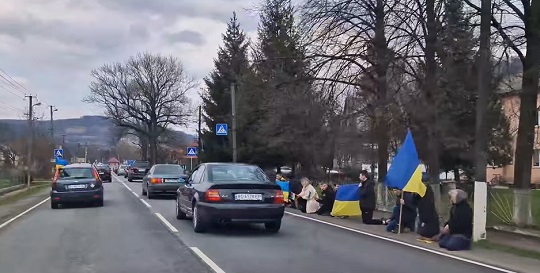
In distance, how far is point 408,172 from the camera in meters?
14.9

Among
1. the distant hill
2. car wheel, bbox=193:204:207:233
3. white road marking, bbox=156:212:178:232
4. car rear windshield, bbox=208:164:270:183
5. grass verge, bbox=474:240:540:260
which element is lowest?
white road marking, bbox=156:212:178:232

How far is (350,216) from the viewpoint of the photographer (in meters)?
19.4

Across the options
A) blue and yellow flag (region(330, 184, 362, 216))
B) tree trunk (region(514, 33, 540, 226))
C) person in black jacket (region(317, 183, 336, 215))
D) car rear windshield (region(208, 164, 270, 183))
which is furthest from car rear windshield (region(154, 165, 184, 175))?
tree trunk (region(514, 33, 540, 226))

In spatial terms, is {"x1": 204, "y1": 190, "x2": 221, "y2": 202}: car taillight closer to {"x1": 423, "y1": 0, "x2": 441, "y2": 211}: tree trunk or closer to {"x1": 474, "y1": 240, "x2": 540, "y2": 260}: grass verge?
{"x1": 474, "y1": 240, "x2": 540, "y2": 260}: grass verge

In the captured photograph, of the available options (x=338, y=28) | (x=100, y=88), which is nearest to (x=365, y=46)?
(x=338, y=28)

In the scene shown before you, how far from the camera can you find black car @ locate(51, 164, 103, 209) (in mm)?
22547

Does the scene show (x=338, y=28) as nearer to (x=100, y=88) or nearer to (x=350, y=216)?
(x=350, y=216)

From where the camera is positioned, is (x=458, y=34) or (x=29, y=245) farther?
(x=458, y=34)

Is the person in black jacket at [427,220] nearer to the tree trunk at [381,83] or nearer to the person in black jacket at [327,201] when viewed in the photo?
the person in black jacket at [327,201]

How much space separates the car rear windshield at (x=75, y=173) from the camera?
76.1ft

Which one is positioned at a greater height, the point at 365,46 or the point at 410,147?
the point at 365,46

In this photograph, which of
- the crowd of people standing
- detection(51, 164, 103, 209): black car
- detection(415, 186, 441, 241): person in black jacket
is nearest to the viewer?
the crowd of people standing

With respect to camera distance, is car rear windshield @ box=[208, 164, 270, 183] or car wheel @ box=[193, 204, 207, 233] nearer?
car wheel @ box=[193, 204, 207, 233]

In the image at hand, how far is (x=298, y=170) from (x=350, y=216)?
90.3 feet
